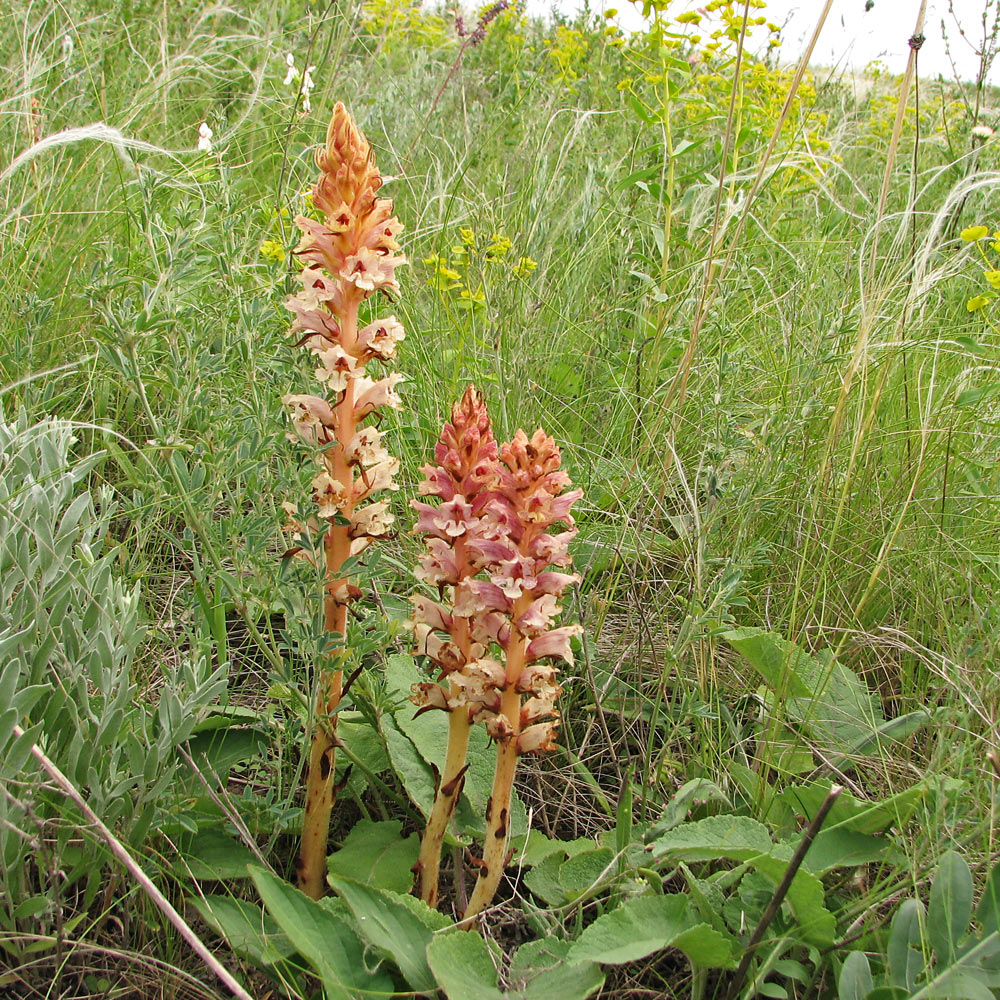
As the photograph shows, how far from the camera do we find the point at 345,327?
1.43m

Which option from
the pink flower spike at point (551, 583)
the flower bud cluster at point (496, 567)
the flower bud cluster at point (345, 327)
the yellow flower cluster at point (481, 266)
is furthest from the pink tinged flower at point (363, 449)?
the yellow flower cluster at point (481, 266)

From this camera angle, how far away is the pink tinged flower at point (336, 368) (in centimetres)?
140

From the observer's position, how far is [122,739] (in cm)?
153

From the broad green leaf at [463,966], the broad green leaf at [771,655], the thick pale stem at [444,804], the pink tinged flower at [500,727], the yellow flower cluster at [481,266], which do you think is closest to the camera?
the broad green leaf at [463,966]

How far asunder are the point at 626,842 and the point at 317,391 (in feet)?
3.14

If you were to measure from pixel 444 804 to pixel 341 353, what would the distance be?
769 millimetres

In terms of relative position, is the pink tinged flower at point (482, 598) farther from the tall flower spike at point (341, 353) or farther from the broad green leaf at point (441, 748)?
the broad green leaf at point (441, 748)

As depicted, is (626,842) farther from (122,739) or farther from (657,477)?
(657,477)

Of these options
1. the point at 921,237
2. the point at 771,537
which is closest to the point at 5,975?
the point at 771,537

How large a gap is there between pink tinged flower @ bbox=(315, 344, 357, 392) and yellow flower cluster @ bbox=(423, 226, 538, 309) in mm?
1266

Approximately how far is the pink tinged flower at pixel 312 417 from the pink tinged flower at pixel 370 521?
0.13 m

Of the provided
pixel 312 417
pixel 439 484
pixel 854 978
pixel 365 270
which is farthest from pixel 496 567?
pixel 854 978

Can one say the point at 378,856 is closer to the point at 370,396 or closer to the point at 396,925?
the point at 396,925

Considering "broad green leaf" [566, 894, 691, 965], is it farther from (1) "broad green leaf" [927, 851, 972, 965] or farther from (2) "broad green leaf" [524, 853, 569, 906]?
(1) "broad green leaf" [927, 851, 972, 965]
